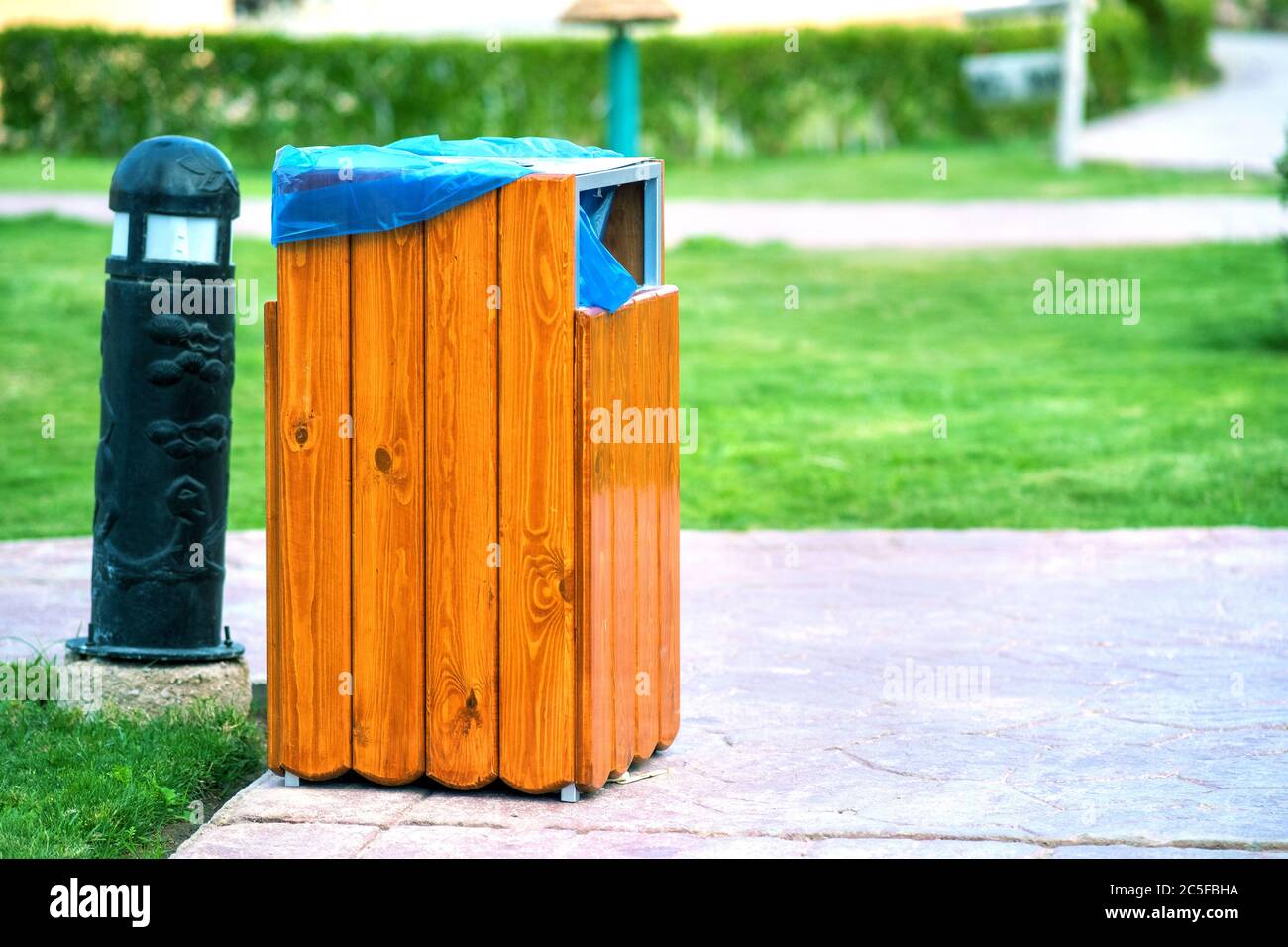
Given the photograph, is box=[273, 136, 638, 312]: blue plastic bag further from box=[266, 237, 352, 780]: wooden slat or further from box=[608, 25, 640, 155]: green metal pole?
box=[608, 25, 640, 155]: green metal pole

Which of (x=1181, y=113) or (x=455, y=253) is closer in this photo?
(x=455, y=253)

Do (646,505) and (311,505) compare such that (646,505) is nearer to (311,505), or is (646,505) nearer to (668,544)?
(668,544)

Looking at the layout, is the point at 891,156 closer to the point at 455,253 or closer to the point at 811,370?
the point at 811,370

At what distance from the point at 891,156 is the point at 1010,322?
41.9ft

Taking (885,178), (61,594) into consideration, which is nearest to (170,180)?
(61,594)

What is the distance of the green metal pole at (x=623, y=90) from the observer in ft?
46.3

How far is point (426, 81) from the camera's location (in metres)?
24.4

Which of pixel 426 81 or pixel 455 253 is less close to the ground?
pixel 426 81

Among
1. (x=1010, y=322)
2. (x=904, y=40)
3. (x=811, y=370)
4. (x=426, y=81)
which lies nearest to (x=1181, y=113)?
(x=904, y=40)

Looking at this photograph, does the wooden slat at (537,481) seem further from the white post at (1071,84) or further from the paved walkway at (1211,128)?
the white post at (1071,84)

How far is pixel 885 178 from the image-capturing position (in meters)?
22.2

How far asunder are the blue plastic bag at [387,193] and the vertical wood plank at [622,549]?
120 millimetres
